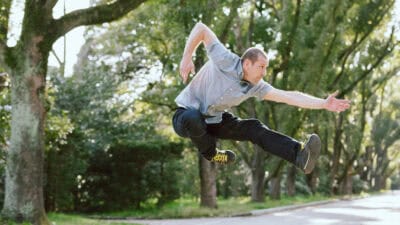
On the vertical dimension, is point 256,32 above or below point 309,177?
above

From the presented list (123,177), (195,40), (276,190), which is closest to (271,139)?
(195,40)

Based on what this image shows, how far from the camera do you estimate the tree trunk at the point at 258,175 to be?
84.6ft

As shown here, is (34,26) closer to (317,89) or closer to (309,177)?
(317,89)

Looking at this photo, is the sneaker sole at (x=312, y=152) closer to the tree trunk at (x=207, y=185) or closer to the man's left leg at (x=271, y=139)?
the man's left leg at (x=271, y=139)

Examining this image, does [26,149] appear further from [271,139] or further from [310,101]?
[310,101]

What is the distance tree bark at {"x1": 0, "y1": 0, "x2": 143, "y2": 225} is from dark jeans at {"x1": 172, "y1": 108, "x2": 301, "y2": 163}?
231 inches

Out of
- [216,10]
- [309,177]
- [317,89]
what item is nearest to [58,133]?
[216,10]

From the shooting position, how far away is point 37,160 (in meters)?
11.2

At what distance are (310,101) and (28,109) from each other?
7.17 meters

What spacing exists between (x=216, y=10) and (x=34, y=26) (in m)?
7.65

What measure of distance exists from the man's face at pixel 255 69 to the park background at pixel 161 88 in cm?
979

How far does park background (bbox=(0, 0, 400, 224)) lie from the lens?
1822 centimetres

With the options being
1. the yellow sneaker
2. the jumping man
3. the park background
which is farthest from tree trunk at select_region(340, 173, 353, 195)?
the jumping man

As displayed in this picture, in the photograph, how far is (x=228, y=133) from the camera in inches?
241
